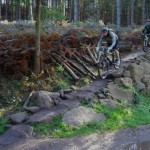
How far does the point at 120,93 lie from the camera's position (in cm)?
1222

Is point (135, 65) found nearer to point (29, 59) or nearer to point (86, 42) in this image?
point (86, 42)

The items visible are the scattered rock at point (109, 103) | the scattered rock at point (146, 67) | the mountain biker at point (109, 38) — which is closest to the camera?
the scattered rock at point (109, 103)

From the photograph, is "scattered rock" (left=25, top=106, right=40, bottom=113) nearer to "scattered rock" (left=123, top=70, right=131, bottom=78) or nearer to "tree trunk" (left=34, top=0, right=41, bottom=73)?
"tree trunk" (left=34, top=0, right=41, bottom=73)

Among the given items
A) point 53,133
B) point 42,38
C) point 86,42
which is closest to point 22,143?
point 53,133

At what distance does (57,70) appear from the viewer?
12977mm

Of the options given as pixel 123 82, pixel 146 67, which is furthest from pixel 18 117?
pixel 146 67

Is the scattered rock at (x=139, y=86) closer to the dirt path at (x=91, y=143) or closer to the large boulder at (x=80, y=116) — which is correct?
the large boulder at (x=80, y=116)

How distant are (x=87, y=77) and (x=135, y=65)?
86.6 inches

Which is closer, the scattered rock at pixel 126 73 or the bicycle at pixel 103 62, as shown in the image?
the bicycle at pixel 103 62

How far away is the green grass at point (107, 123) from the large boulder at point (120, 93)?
45 centimetres

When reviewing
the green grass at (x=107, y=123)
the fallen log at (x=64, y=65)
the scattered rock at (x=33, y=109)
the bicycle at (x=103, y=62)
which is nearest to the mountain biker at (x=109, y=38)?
the bicycle at (x=103, y=62)

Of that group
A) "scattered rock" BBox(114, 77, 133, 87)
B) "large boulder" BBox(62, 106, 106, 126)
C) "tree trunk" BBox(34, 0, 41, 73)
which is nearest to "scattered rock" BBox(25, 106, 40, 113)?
"large boulder" BBox(62, 106, 106, 126)

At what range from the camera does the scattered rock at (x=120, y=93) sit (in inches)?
472

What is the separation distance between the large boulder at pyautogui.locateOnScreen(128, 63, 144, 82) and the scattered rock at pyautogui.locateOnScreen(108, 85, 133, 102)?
1.61 m
